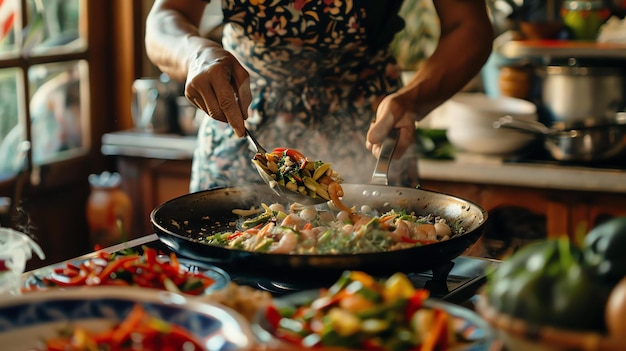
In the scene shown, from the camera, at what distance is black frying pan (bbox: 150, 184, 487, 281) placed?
4.35 ft

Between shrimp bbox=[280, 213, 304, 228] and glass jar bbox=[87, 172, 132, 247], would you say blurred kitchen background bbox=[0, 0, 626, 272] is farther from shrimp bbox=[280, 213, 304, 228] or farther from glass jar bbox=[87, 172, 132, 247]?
shrimp bbox=[280, 213, 304, 228]

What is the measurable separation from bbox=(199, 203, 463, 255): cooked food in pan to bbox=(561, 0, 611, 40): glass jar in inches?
83.8

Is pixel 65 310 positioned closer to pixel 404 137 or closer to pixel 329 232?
pixel 329 232

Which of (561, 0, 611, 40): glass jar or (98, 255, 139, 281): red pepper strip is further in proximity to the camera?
(561, 0, 611, 40): glass jar

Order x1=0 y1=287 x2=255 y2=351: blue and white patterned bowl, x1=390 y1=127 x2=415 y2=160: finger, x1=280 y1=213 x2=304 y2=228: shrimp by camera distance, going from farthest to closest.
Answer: x1=390 y1=127 x2=415 y2=160: finger, x1=280 y1=213 x2=304 y2=228: shrimp, x1=0 y1=287 x2=255 y2=351: blue and white patterned bowl

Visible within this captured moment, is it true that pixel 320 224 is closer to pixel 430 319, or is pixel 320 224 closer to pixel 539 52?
pixel 430 319

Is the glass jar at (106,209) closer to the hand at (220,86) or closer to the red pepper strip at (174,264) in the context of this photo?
the hand at (220,86)

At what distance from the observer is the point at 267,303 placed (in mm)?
1052

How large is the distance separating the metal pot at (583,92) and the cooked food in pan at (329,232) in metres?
1.84

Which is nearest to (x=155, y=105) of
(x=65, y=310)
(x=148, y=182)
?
(x=148, y=182)

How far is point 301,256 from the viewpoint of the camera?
1312mm

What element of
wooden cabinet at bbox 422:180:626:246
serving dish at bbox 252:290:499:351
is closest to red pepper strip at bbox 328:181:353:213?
serving dish at bbox 252:290:499:351

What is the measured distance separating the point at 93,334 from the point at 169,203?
2.31 ft

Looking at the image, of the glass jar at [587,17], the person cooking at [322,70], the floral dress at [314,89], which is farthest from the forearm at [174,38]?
the glass jar at [587,17]
